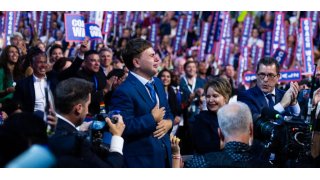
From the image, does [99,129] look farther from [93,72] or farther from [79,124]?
[93,72]

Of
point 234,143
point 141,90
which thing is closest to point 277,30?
point 141,90

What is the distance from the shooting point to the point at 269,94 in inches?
263

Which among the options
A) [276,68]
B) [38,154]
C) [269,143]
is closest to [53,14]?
[276,68]

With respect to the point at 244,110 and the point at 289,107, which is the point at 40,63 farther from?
the point at 244,110

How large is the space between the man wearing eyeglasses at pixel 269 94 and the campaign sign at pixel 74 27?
3.58 metres

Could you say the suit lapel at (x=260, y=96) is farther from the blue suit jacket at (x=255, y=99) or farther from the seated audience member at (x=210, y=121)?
the seated audience member at (x=210, y=121)

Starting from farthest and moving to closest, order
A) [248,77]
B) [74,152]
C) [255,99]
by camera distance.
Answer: [248,77] < [255,99] < [74,152]

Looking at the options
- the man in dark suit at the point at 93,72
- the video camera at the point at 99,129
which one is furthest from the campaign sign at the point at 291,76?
the video camera at the point at 99,129

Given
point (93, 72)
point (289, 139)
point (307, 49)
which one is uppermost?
point (307, 49)

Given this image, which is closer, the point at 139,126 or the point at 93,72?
the point at 139,126

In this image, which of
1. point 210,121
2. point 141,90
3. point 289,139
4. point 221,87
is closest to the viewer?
point 289,139

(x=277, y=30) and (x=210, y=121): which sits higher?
(x=277, y=30)

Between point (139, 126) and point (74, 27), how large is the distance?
4.73m

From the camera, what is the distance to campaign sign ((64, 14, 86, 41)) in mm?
9758
